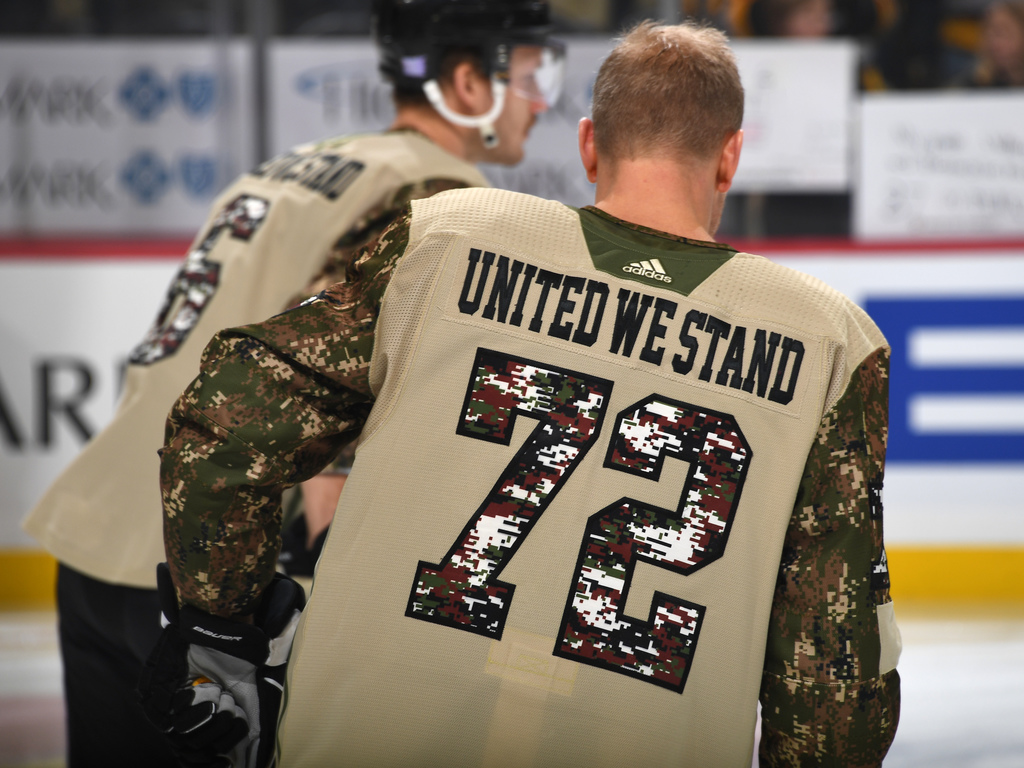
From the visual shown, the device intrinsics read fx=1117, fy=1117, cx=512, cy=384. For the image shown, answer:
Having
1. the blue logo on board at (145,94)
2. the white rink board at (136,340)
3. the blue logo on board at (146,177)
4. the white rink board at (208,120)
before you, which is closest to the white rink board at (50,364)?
the white rink board at (136,340)

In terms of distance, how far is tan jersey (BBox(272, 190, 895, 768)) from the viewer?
1.13m

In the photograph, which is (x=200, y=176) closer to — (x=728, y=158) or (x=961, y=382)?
(x=961, y=382)

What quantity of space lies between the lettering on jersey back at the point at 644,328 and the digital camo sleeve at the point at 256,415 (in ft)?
0.38

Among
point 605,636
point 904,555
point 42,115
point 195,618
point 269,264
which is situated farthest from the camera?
point 42,115

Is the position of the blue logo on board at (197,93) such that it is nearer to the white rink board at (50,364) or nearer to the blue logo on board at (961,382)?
the white rink board at (50,364)

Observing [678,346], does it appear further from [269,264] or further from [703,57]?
[269,264]

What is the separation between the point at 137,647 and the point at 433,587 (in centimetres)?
88

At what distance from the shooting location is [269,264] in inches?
70.8

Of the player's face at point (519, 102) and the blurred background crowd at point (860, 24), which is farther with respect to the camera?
the blurred background crowd at point (860, 24)

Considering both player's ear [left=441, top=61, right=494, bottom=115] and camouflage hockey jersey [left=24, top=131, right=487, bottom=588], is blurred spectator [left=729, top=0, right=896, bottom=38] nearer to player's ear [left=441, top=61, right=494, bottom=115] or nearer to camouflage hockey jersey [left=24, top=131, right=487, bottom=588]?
player's ear [left=441, top=61, right=494, bottom=115]

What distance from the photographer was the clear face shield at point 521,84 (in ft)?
6.61

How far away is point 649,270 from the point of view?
1.15 metres

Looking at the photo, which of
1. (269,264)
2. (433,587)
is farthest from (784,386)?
(269,264)

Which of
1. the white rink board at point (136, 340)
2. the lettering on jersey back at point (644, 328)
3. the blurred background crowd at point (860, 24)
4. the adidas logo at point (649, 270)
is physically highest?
the blurred background crowd at point (860, 24)
